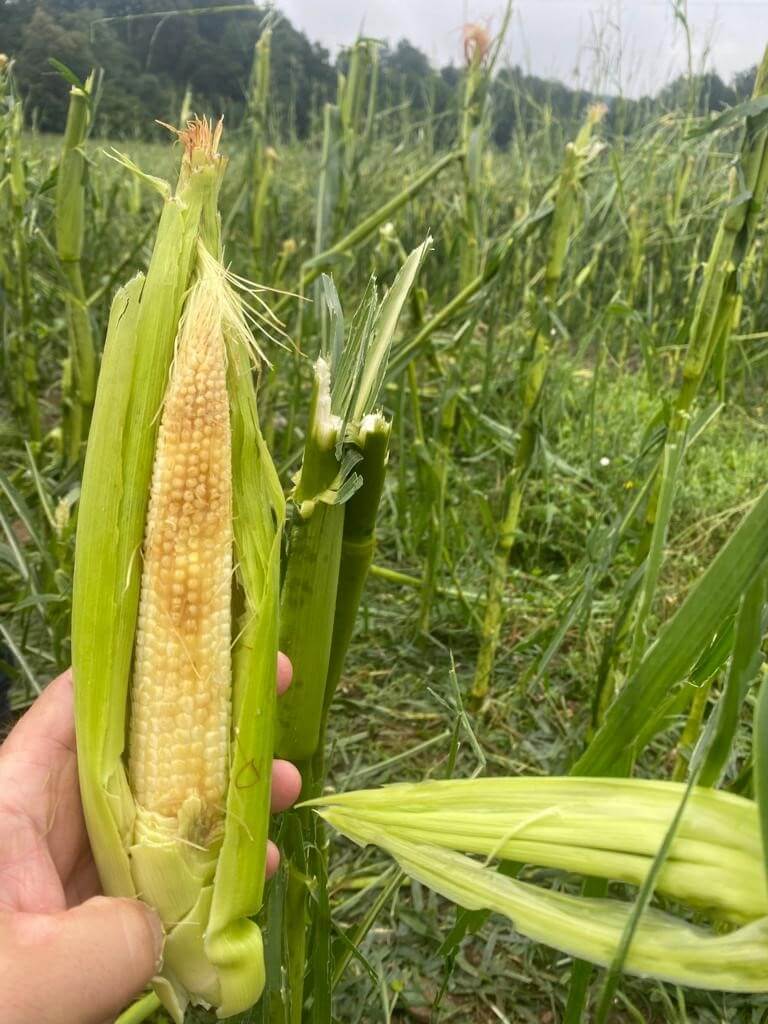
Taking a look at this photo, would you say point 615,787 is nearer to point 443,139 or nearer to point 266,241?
point 266,241

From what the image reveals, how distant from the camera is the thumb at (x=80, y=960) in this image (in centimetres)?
60

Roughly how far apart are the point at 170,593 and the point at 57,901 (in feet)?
1.16

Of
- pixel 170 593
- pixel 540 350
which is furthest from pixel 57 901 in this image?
pixel 540 350

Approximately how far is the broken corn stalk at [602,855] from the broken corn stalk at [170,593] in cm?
22

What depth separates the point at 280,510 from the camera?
0.75m

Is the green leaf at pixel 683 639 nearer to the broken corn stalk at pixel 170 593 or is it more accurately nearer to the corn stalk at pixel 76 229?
the broken corn stalk at pixel 170 593

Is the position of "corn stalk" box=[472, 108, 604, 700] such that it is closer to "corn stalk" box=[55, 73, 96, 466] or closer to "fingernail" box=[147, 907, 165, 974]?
"corn stalk" box=[55, 73, 96, 466]

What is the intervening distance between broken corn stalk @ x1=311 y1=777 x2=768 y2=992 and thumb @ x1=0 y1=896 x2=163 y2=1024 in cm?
25

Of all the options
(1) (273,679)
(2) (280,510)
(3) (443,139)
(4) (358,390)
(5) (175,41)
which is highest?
(3) (443,139)

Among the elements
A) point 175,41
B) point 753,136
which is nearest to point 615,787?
point 753,136

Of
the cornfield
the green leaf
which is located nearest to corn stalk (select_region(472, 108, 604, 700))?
the cornfield

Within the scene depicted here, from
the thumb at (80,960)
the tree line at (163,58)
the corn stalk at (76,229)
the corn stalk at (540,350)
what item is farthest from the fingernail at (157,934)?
the tree line at (163,58)

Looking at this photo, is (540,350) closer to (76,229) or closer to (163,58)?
(76,229)

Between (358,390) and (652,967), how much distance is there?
18.0 inches
